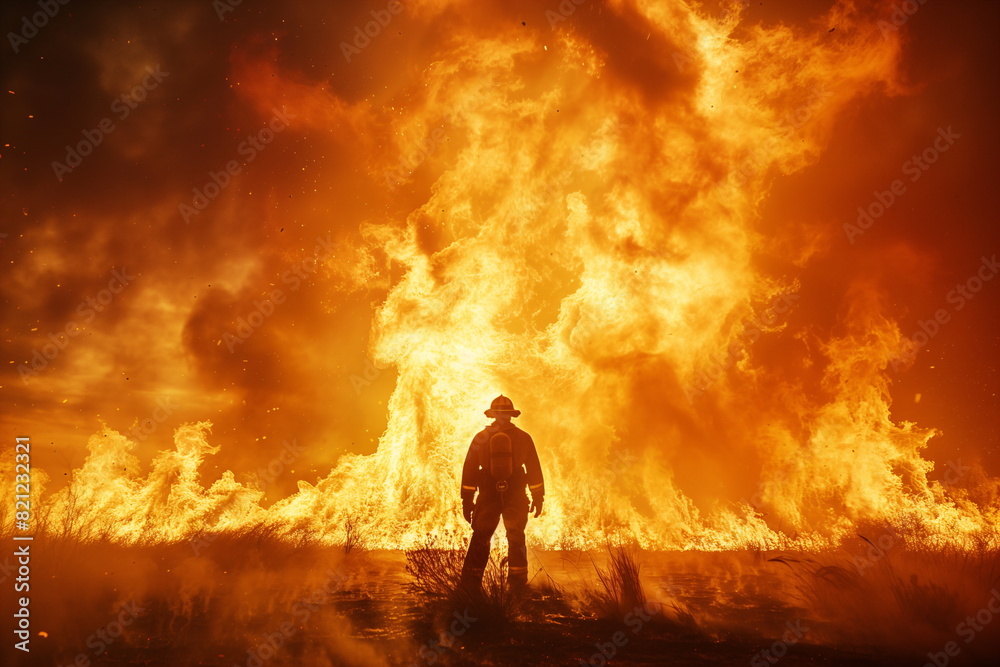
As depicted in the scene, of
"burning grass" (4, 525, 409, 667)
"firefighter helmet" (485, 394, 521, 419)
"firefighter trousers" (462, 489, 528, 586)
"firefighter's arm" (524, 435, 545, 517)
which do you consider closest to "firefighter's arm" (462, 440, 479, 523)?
"firefighter trousers" (462, 489, 528, 586)

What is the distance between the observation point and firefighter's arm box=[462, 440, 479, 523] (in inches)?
328

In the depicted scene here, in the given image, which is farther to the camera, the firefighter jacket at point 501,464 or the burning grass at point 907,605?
the firefighter jacket at point 501,464

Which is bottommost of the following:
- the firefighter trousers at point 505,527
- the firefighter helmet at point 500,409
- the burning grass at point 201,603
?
the burning grass at point 201,603

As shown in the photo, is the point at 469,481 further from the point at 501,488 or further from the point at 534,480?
the point at 534,480

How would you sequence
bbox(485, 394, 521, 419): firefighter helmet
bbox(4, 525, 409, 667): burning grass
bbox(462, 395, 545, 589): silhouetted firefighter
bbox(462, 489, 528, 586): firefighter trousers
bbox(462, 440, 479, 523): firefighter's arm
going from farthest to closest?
bbox(485, 394, 521, 419): firefighter helmet, bbox(462, 440, 479, 523): firefighter's arm, bbox(462, 395, 545, 589): silhouetted firefighter, bbox(462, 489, 528, 586): firefighter trousers, bbox(4, 525, 409, 667): burning grass

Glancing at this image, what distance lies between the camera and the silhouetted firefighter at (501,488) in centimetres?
793

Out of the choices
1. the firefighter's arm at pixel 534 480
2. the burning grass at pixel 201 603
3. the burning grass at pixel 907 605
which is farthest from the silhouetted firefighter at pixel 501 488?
the burning grass at pixel 907 605

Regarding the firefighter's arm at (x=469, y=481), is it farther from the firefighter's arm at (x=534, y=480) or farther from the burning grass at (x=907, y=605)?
the burning grass at (x=907, y=605)

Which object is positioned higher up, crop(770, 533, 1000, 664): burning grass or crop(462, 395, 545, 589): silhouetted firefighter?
crop(462, 395, 545, 589): silhouetted firefighter

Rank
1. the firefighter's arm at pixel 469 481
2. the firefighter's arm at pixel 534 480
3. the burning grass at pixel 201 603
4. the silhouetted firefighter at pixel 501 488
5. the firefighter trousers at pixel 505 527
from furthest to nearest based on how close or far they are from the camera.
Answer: the firefighter's arm at pixel 534 480 → the firefighter's arm at pixel 469 481 → the silhouetted firefighter at pixel 501 488 → the firefighter trousers at pixel 505 527 → the burning grass at pixel 201 603

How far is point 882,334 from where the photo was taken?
48.3ft

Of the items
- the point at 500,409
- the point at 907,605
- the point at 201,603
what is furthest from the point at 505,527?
the point at 907,605

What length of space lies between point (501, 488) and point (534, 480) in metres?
0.69

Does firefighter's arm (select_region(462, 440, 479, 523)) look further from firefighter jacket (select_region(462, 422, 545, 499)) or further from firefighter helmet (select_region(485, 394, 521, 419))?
firefighter helmet (select_region(485, 394, 521, 419))
